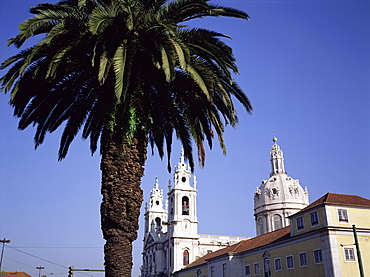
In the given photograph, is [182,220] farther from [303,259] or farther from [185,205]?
[303,259]

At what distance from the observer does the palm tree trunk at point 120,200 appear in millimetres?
12922

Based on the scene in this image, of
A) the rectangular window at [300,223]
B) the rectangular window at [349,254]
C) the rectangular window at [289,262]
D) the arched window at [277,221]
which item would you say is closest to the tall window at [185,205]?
the arched window at [277,221]

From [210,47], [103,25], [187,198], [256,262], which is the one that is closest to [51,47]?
[103,25]

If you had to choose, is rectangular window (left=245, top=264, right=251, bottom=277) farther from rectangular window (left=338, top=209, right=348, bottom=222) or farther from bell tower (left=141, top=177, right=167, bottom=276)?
bell tower (left=141, top=177, right=167, bottom=276)

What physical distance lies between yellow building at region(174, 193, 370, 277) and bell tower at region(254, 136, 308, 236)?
122 feet

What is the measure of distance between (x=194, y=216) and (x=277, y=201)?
17.2m

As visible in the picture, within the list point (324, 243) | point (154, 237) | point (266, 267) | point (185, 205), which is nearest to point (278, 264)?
point (266, 267)

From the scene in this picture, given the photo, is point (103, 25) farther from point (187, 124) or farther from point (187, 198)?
point (187, 198)

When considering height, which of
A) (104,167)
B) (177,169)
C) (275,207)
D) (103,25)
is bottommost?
(104,167)

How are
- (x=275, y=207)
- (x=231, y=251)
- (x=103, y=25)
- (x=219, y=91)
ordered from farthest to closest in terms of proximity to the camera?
(x=275, y=207) < (x=231, y=251) < (x=219, y=91) < (x=103, y=25)

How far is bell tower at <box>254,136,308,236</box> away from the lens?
7844 centimetres

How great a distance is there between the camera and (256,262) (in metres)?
43.5

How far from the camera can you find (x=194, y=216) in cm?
8081

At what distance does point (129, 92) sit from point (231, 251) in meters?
40.5
